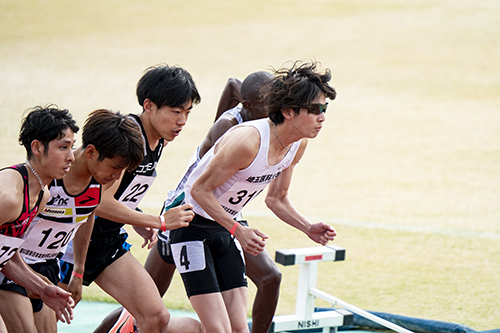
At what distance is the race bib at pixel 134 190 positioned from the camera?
12.8 feet

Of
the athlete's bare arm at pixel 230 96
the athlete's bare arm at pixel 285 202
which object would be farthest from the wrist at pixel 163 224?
the athlete's bare arm at pixel 230 96

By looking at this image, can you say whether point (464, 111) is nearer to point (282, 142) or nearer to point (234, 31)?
point (234, 31)

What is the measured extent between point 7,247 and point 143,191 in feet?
3.32

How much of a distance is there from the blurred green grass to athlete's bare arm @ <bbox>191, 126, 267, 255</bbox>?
2513 millimetres

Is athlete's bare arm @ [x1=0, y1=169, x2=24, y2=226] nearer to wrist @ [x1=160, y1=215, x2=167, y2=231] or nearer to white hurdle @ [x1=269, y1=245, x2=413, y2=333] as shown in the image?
wrist @ [x1=160, y1=215, x2=167, y2=231]

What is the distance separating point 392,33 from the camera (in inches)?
859

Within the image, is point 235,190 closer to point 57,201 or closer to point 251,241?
point 251,241

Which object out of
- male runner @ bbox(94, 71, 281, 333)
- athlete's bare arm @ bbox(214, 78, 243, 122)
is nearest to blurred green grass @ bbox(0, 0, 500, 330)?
male runner @ bbox(94, 71, 281, 333)

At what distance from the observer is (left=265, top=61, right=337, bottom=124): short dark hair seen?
3.71 meters

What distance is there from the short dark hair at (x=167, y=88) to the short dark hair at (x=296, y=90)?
423 millimetres

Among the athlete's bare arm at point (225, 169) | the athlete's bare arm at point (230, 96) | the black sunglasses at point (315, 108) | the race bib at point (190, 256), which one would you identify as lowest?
the race bib at point (190, 256)

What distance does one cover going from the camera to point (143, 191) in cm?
400

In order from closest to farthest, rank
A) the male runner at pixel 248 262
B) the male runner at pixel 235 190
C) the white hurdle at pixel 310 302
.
A: 1. the male runner at pixel 235 190
2. the male runner at pixel 248 262
3. the white hurdle at pixel 310 302

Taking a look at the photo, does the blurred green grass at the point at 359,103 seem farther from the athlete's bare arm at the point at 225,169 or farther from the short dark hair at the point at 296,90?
the short dark hair at the point at 296,90
